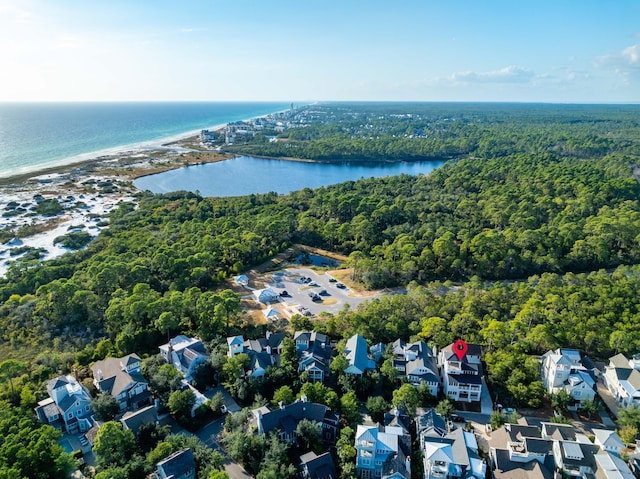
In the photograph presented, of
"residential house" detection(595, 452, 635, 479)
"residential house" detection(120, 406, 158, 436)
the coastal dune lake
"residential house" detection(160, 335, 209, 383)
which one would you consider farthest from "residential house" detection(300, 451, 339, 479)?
the coastal dune lake

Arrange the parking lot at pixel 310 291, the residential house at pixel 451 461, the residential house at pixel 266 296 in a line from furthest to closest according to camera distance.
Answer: the residential house at pixel 266 296, the parking lot at pixel 310 291, the residential house at pixel 451 461

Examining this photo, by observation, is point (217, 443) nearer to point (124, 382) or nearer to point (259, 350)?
point (259, 350)

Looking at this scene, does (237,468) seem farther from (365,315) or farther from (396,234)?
(396,234)

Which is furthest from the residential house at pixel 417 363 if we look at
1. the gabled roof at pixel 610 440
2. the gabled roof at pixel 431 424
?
the gabled roof at pixel 610 440

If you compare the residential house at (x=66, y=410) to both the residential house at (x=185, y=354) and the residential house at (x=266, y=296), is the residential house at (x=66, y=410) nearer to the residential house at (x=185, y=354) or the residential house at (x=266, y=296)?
the residential house at (x=185, y=354)

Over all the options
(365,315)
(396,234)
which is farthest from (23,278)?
(396,234)

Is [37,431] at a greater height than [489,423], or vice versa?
Result: [37,431]

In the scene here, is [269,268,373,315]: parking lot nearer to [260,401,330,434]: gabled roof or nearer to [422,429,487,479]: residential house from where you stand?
[260,401,330,434]: gabled roof
